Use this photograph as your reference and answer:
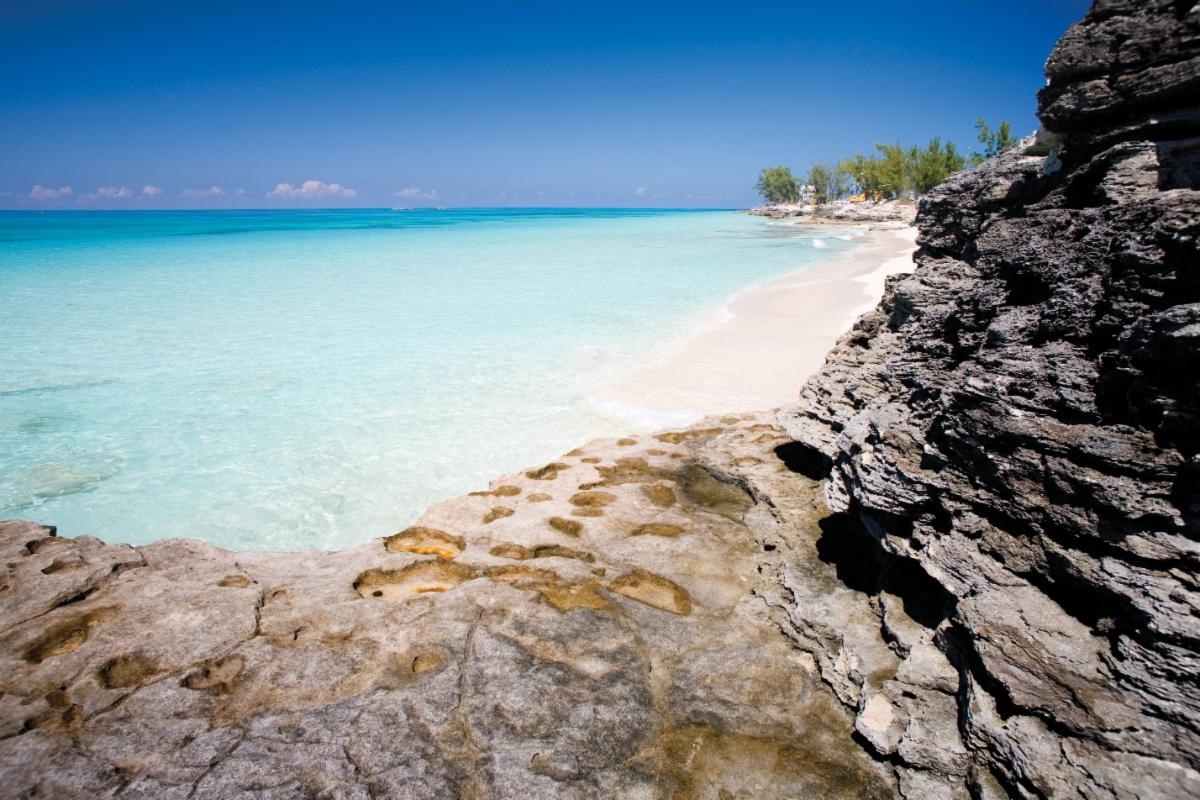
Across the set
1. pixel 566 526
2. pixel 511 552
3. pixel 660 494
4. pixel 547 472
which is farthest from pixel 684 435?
pixel 511 552

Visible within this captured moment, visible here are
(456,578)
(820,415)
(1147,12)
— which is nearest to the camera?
(1147,12)

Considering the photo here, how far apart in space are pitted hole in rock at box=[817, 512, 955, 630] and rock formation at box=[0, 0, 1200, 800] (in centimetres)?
3

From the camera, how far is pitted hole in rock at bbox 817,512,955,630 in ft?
14.1

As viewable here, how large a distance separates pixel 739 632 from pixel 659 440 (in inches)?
158

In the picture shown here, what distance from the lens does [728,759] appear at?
3527mm

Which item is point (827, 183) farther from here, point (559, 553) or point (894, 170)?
point (559, 553)

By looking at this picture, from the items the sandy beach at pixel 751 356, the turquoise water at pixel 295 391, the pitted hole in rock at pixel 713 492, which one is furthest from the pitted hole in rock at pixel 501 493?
the sandy beach at pixel 751 356

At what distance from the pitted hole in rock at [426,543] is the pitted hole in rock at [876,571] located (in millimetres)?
3489

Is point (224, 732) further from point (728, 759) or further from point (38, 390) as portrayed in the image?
point (38, 390)

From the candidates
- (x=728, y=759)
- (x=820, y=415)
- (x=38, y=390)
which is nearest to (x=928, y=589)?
(x=728, y=759)

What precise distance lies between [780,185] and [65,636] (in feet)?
504

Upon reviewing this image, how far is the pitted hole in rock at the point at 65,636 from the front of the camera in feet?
13.6

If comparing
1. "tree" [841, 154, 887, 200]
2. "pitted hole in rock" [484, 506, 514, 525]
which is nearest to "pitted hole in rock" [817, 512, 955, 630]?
"pitted hole in rock" [484, 506, 514, 525]

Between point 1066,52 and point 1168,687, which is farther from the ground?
point 1066,52
